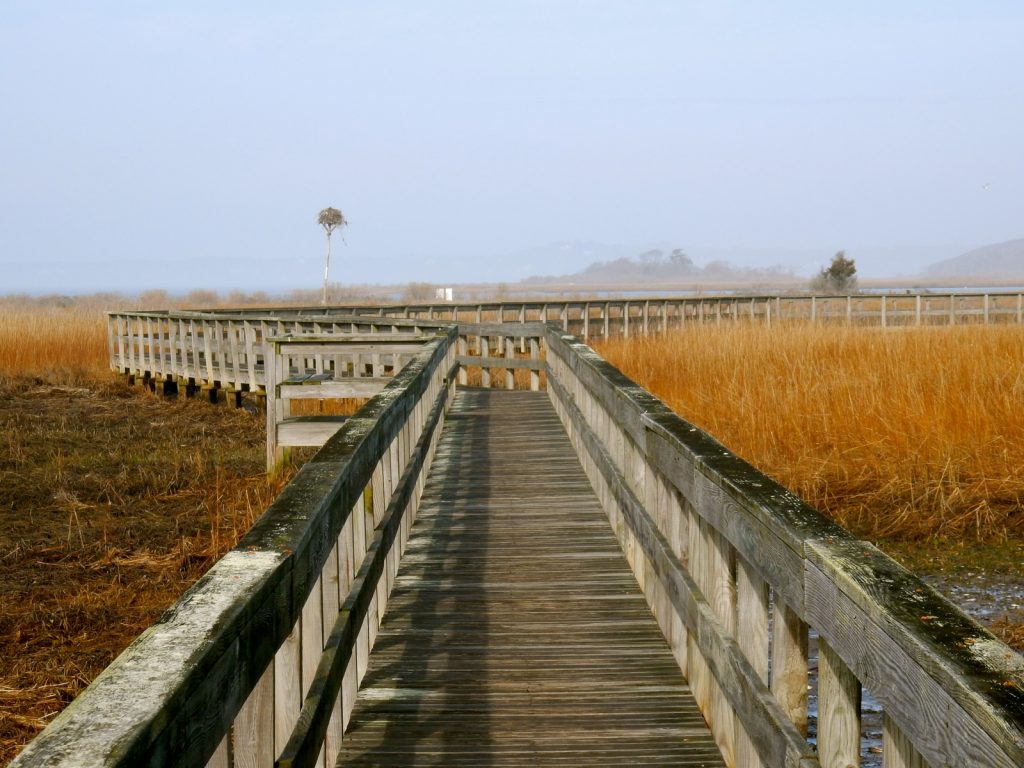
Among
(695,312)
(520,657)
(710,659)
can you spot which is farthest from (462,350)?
(695,312)

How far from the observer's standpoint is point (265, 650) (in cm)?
240

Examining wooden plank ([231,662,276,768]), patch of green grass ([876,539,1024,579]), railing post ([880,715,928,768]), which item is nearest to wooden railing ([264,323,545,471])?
patch of green grass ([876,539,1024,579])

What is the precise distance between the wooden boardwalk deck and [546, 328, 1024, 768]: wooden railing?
0.20 m

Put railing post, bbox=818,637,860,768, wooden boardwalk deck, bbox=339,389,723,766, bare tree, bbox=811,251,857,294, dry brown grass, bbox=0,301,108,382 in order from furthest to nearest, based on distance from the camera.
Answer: bare tree, bbox=811,251,857,294
dry brown grass, bbox=0,301,108,382
wooden boardwalk deck, bbox=339,389,723,766
railing post, bbox=818,637,860,768

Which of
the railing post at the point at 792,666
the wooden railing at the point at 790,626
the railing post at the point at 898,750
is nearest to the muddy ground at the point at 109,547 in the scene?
the wooden railing at the point at 790,626

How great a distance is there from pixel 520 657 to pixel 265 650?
107 inches

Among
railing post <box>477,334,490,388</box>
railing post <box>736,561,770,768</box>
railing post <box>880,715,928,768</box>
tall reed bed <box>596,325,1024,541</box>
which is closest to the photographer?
railing post <box>880,715,928,768</box>

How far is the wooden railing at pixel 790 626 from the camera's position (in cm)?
192

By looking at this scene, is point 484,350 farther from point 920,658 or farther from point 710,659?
point 920,658

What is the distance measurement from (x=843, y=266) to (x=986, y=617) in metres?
57.8

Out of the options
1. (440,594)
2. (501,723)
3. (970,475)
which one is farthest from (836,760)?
(970,475)

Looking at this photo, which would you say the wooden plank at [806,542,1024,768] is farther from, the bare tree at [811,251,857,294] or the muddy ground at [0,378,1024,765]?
the bare tree at [811,251,857,294]

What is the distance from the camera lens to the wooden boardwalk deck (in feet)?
13.3

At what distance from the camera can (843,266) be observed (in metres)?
62.6
